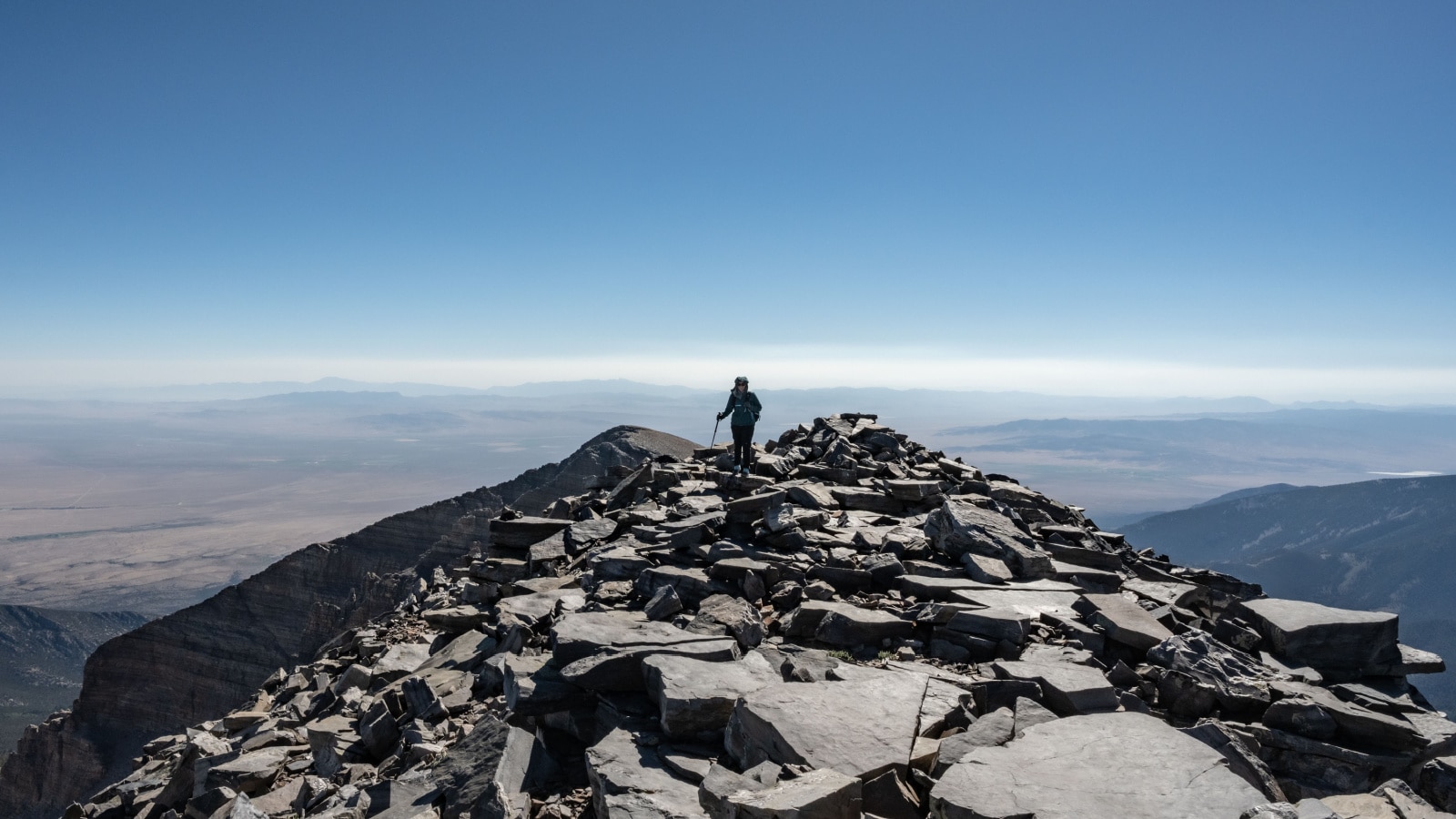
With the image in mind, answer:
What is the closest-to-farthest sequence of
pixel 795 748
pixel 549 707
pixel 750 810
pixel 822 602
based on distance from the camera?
pixel 750 810, pixel 795 748, pixel 549 707, pixel 822 602

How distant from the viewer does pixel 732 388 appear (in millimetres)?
17453

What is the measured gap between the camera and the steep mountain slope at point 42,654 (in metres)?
82.5

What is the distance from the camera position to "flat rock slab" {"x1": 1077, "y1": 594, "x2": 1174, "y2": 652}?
8867mm

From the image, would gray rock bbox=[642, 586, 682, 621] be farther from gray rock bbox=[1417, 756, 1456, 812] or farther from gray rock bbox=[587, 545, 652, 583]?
gray rock bbox=[1417, 756, 1456, 812]

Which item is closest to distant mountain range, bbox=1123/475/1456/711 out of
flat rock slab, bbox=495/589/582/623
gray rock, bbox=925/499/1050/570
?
gray rock, bbox=925/499/1050/570

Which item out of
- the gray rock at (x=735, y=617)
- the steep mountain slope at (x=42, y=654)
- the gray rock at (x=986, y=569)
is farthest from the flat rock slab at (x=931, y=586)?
the steep mountain slope at (x=42, y=654)

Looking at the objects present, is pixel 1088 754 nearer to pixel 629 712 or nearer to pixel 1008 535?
pixel 629 712

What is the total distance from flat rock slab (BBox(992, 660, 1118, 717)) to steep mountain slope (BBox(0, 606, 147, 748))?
100585mm

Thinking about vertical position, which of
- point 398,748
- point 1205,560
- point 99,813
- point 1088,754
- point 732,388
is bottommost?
point 1205,560

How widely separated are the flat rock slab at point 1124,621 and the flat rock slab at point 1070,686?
4.69ft

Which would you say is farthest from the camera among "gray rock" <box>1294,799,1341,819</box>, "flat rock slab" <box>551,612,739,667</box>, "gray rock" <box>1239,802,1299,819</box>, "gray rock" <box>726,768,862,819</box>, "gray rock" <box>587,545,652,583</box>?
"gray rock" <box>587,545,652,583</box>

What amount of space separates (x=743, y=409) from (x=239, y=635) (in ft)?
144

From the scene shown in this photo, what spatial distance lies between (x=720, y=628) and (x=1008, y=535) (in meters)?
6.07

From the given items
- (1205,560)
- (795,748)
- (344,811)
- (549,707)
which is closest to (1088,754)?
(795,748)
